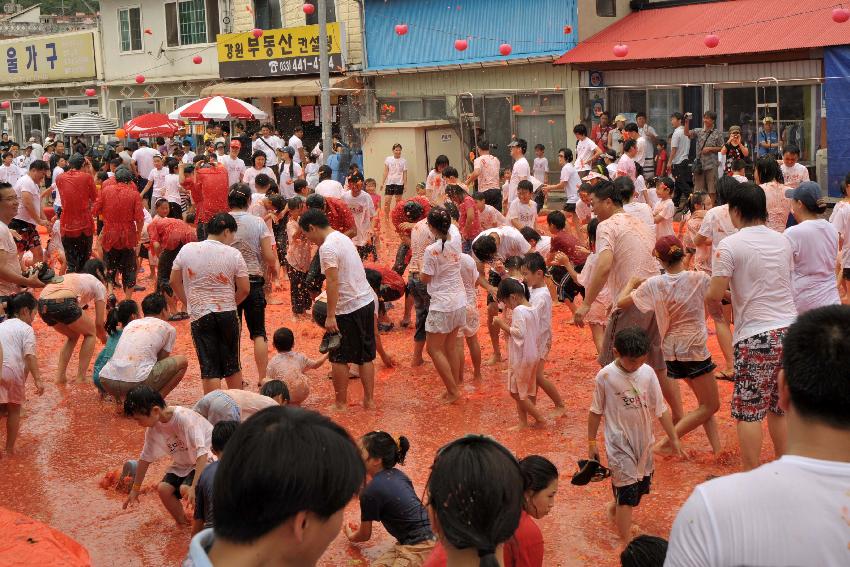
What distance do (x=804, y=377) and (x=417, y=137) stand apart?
20.1 m

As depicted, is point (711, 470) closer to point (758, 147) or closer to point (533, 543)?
point (533, 543)

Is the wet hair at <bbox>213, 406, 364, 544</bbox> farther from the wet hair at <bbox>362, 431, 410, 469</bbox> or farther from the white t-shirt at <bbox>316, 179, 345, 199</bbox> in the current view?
the white t-shirt at <bbox>316, 179, 345, 199</bbox>

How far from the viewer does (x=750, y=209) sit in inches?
239

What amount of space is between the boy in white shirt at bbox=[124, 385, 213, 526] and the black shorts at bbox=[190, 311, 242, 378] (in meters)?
2.10

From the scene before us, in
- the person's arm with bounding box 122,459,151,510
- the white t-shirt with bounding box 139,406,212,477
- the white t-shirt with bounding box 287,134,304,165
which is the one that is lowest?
the person's arm with bounding box 122,459,151,510

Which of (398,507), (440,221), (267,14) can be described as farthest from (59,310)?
(267,14)

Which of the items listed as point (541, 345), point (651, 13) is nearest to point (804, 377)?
point (541, 345)

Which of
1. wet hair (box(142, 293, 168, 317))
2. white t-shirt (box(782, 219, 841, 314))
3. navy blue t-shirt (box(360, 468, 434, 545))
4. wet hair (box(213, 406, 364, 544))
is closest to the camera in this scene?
wet hair (box(213, 406, 364, 544))

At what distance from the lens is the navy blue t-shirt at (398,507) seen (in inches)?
216

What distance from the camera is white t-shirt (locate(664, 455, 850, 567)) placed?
2318 mm

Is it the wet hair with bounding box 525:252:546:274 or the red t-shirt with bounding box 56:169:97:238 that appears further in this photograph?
the red t-shirt with bounding box 56:169:97:238

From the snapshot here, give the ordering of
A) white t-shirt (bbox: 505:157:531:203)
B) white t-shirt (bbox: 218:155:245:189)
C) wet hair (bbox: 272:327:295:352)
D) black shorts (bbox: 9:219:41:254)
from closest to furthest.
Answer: wet hair (bbox: 272:327:295:352), black shorts (bbox: 9:219:41:254), white t-shirt (bbox: 505:157:531:203), white t-shirt (bbox: 218:155:245:189)

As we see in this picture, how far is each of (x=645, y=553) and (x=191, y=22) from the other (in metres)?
29.4

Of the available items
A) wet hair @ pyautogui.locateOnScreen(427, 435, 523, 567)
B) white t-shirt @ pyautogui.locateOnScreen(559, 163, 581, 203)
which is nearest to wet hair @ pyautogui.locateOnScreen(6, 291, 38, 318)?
wet hair @ pyautogui.locateOnScreen(427, 435, 523, 567)
